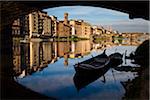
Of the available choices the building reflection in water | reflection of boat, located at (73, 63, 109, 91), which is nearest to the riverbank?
reflection of boat, located at (73, 63, 109, 91)

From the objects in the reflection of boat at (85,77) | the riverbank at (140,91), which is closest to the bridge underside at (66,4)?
the riverbank at (140,91)

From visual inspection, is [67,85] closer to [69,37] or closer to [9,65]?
[9,65]

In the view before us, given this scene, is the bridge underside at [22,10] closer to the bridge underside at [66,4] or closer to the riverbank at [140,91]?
the bridge underside at [66,4]

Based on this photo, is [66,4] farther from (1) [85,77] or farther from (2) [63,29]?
(2) [63,29]

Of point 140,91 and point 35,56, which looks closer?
point 140,91

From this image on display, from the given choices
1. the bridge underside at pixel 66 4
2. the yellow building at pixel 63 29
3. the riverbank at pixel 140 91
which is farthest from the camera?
the yellow building at pixel 63 29

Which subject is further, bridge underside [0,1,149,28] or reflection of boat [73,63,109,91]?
reflection of boat [73,63,109,91]

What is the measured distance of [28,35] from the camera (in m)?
135

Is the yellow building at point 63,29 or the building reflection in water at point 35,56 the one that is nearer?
the building reflection in water at point 35,56

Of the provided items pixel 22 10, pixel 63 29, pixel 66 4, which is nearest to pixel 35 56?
pixel 22 10

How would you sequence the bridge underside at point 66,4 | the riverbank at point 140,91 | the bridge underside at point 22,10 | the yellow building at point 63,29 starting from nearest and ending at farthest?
the riverbank at point 140,91 → the bridge underside at point 66,4 → the bridge underside at point 22,10 → the yellow building at point 63,29

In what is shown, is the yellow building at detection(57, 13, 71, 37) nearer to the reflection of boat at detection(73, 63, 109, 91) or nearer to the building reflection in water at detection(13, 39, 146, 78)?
the building reflection in water at detection(13, 39, 146, 78)

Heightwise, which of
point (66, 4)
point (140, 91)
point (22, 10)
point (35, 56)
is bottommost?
point (35, 56)

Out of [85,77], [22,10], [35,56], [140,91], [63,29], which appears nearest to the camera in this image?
[140,91]
